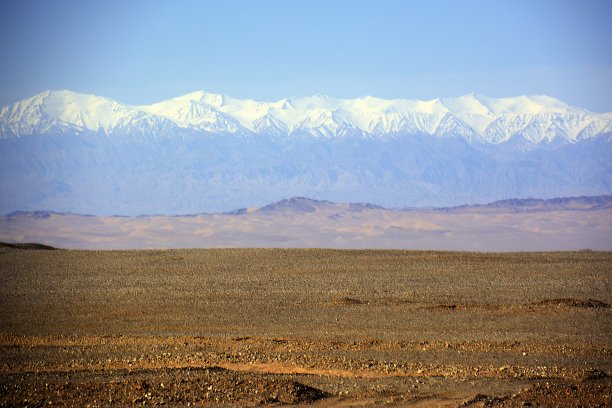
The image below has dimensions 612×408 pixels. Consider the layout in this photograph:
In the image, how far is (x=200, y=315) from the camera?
2459 centimetres

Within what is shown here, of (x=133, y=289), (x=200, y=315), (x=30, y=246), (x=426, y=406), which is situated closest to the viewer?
(x=426, y=406)

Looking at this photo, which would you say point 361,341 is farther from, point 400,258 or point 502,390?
point 400,258

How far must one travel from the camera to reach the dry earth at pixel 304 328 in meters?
13.7

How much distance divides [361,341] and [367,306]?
6.32m


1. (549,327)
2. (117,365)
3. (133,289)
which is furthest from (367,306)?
(117,365)

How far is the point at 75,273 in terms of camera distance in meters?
34.1

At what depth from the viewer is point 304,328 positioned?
2231 centimetres

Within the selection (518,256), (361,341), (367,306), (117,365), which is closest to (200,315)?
(367,306)

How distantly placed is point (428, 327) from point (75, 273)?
16.3 m

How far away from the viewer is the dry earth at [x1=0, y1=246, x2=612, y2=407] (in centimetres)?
1368

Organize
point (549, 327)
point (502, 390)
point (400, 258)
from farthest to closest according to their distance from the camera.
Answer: point (400, 258), point (549, 327), point (502, 390)

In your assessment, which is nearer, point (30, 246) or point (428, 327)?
point (428, 327)

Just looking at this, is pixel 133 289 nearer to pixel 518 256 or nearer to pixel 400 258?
pixel 400 258

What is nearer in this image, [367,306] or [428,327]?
[428,327]
